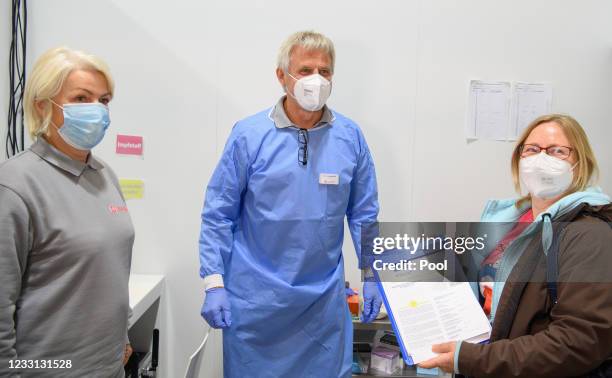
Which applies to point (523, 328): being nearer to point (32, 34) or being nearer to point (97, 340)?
point (97, 340)

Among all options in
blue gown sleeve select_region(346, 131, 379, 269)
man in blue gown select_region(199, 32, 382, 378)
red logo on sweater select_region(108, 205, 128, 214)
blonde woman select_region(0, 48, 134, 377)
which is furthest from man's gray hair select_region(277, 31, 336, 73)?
red logo on sweater select_region(108, 205, 128, 214)

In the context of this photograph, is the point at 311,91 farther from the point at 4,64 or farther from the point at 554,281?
the point at 4,64

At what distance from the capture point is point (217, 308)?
1520 mm

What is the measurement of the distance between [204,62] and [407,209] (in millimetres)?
1207

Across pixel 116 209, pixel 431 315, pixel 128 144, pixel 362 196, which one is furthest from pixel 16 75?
pixel 431 315

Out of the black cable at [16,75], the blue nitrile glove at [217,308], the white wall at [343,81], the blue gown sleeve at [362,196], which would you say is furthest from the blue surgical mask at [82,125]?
the black cable at [16,75]

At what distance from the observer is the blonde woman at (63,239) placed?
93 cm

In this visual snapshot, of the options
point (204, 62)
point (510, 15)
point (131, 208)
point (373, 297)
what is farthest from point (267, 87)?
point (510, 15)

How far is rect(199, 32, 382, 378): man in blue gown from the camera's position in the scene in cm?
156

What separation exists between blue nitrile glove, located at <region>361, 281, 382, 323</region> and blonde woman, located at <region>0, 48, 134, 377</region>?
892 mm

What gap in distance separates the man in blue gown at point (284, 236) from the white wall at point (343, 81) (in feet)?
1.87

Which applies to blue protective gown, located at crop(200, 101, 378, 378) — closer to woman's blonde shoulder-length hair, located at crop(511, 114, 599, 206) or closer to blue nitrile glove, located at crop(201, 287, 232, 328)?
blue nitrile glove, located at crop(201, 287, 232, 328)

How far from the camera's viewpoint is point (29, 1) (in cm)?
205

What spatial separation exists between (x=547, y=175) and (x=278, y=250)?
87 cm
